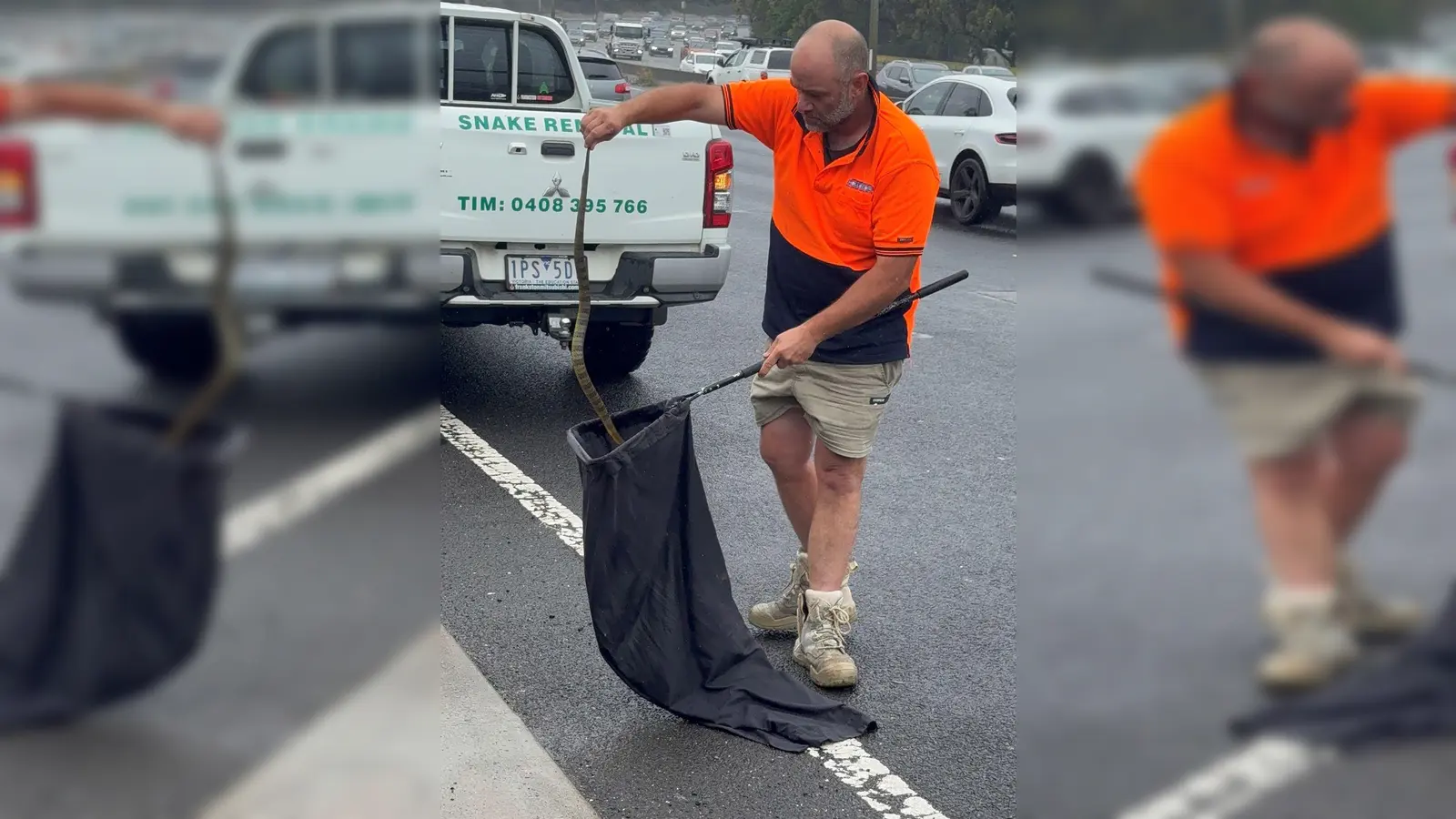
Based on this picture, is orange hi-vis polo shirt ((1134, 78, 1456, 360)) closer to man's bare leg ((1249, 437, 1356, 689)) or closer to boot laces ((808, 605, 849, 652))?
man's bare leg ((1249, 437, 1356, 689))

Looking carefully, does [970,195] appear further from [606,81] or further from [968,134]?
[606,81]

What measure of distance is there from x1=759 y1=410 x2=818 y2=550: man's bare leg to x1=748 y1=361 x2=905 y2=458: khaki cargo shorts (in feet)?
0.37

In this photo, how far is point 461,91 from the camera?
6980 millimetres

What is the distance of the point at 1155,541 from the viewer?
0.85m

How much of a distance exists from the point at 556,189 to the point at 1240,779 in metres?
5.61

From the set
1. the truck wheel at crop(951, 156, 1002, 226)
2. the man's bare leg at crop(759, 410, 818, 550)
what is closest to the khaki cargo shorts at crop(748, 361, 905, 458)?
the man's bare leg at crop(759, 410, 818, 550)

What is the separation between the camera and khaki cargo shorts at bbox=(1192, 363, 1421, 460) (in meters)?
0.78

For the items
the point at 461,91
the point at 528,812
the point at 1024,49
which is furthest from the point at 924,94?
the point at 1024,49

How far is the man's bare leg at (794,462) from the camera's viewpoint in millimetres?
4043

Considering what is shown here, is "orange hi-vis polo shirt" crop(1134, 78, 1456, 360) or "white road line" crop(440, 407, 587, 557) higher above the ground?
"orange hi-vis polo shirt" crop(1134, 78, 1456, 360)

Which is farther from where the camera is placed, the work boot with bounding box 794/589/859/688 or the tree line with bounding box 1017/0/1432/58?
the work boot with bounding box 794/589/859/688

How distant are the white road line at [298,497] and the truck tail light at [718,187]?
5.60m

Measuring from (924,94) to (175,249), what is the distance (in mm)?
16020

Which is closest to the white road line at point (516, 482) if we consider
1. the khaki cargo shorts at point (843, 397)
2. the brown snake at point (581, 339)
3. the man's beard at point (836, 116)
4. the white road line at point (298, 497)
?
the khaki cargo shorts at point (843, 397)
